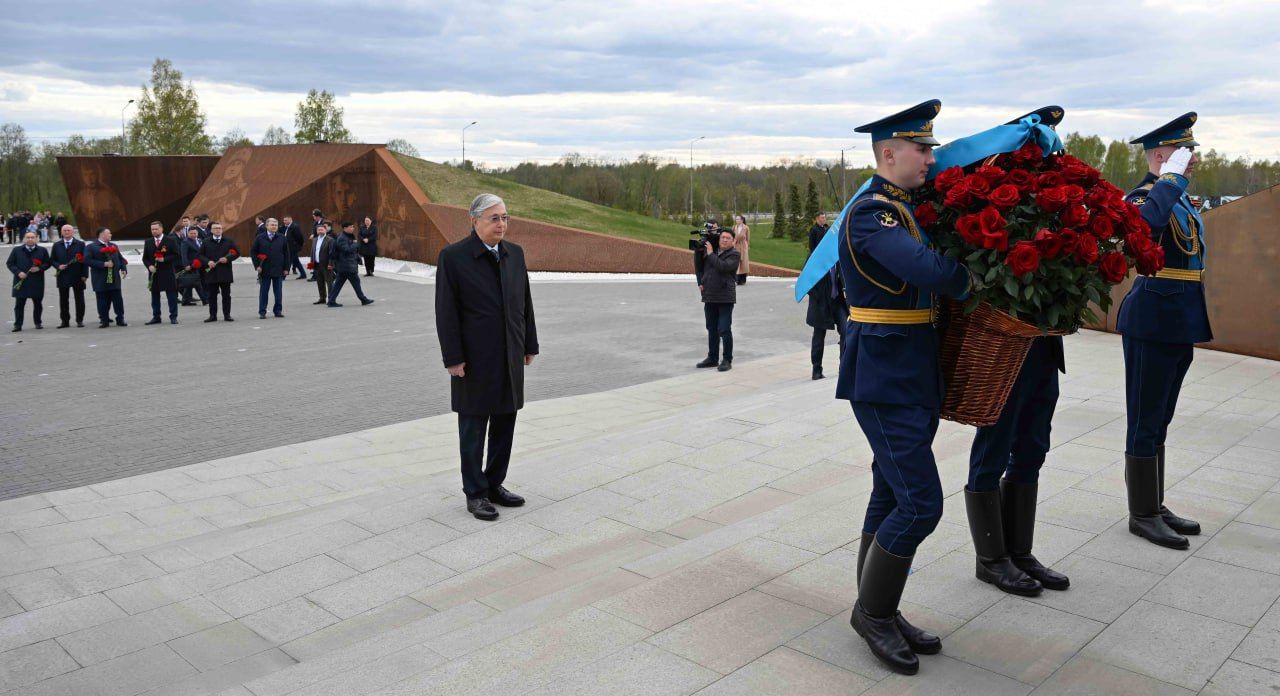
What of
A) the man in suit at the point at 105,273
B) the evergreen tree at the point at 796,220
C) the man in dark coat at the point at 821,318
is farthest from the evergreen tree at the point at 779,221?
the man in dark coat at the point at 821,318

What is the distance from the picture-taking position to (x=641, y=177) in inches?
2584

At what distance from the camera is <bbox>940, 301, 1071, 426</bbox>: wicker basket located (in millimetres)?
3748

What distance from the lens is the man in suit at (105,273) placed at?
16.6m

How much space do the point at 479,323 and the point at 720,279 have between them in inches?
260

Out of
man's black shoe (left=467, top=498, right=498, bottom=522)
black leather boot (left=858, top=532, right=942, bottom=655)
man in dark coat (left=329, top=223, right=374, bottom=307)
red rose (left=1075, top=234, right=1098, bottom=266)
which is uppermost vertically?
red rose (left=1075, top=234, right=1098, bottom=266)

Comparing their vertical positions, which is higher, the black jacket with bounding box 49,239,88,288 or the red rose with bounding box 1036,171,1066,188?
the red rose with bounding box 1036,171,1066,188

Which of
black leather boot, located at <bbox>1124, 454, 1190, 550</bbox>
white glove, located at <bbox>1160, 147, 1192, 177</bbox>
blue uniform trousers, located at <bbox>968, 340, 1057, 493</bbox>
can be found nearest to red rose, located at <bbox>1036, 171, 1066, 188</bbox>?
blue uniform trousers, located at <bbox>968, 340, 1057, 493</bbox>

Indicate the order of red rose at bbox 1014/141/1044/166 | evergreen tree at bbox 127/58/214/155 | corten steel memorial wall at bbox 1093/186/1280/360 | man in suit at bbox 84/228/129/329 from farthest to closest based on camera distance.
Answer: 1. evergreen tree at bbox 127/58/214/155
2. man in suit at bbox 84/228/129/329
3. corten steel memorial wall at bbox 1093/186/1280/360
4. red rose at bbox 1014/141/1044/166

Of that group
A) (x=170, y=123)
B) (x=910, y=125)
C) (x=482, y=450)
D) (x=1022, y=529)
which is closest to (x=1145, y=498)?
(x=1022, y=529)

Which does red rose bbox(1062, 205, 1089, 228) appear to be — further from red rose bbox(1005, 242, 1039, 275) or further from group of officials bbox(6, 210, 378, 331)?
group of officials bbox(6, 210, 378, 331)

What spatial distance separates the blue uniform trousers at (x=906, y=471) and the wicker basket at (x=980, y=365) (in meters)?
0.17

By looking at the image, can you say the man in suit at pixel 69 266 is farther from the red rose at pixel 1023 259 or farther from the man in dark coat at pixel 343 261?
the red rose at pixel 1023 259

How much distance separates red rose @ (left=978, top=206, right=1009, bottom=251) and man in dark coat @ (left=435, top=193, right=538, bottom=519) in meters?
3.05

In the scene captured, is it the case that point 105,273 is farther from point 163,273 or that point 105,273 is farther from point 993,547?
point 993,547
